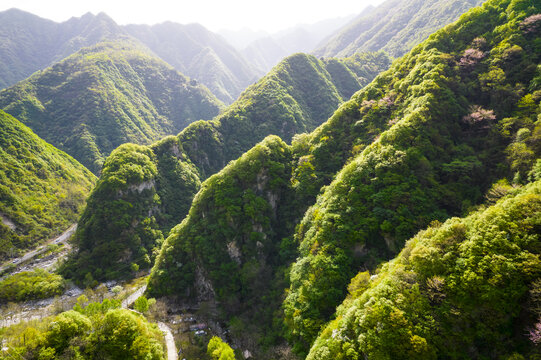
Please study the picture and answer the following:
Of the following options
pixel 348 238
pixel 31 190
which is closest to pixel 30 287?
pixel 31 190

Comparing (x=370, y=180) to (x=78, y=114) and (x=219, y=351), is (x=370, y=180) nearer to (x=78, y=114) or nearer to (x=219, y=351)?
(x=219, y=351)

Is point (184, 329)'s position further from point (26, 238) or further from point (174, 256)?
point (26, 238)

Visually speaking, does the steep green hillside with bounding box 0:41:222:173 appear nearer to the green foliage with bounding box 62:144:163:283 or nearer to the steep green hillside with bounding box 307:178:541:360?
the green foliage with bounding box 62:144:163:283

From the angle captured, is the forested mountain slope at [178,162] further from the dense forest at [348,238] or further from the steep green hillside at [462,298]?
the steep green hillside at [462,298]

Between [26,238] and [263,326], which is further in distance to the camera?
[26,238]

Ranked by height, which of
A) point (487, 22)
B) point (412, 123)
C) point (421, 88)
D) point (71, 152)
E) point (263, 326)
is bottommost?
point (263, 326)

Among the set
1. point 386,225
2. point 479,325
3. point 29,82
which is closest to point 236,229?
point 386,225
